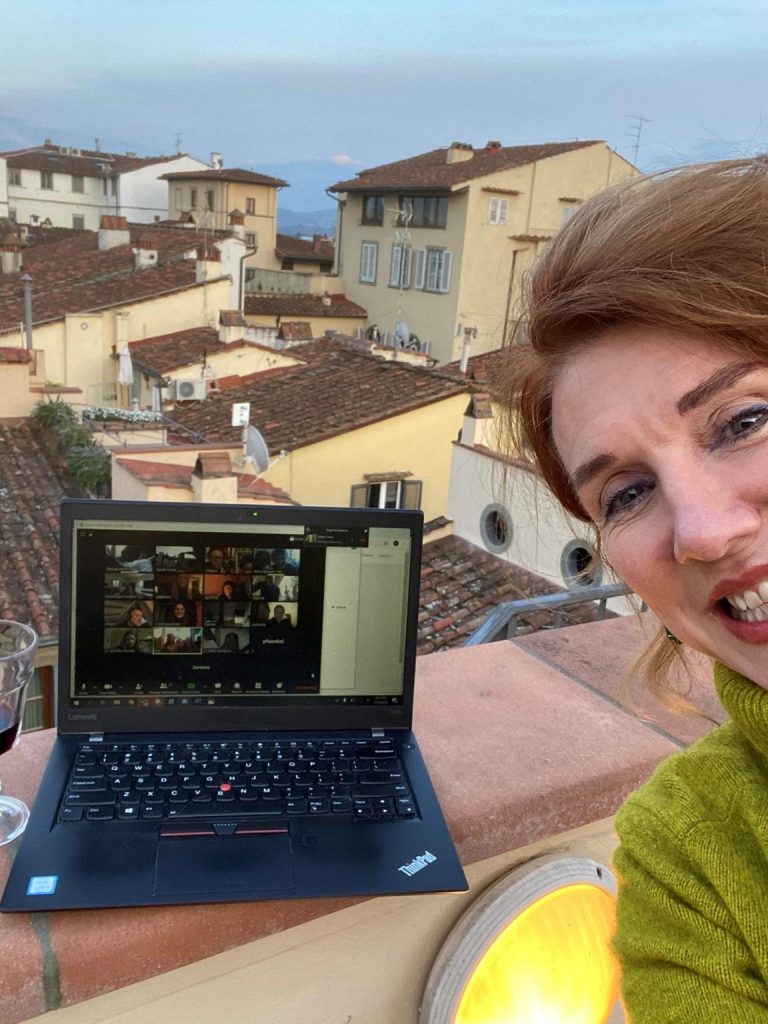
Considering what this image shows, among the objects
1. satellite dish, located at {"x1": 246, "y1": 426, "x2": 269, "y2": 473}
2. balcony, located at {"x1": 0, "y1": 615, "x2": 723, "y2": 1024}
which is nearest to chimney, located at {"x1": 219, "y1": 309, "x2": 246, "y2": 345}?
satellite dish, located at {"x1": 246, "y1": 426, "x2": 269, "y2": 473}

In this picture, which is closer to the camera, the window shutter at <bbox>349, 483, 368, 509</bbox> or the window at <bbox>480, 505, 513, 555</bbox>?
the window at <bbox>480, 505, 513, 555</bbox>

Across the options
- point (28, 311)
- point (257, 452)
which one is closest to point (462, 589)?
point (257, 452)

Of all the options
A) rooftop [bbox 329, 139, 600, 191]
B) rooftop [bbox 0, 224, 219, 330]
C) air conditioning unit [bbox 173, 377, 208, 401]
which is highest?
rooftop [bbox 329, 139, 600, 191]

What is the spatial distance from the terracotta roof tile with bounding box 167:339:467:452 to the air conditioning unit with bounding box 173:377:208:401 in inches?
6.8

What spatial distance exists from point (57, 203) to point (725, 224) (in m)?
32.8

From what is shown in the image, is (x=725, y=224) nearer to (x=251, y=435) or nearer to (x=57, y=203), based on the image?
(x=251, y=435)

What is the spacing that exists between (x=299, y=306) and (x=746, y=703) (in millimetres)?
20643

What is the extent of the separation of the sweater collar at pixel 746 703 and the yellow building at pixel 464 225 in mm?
17469

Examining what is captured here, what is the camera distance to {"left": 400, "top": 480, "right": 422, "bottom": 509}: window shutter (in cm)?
1056

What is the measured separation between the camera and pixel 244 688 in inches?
39.2

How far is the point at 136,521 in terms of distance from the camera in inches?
38.0

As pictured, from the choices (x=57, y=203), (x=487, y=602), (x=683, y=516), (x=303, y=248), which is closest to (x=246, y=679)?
(x=683, y=516)

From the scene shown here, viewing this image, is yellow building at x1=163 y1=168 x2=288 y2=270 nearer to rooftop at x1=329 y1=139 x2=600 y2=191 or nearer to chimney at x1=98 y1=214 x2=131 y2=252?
rooftop at x1=329 y1=139 x2=600 y2=191

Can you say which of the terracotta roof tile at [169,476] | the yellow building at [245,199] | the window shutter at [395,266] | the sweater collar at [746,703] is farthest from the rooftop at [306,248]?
the sweater collar at [746,703]
